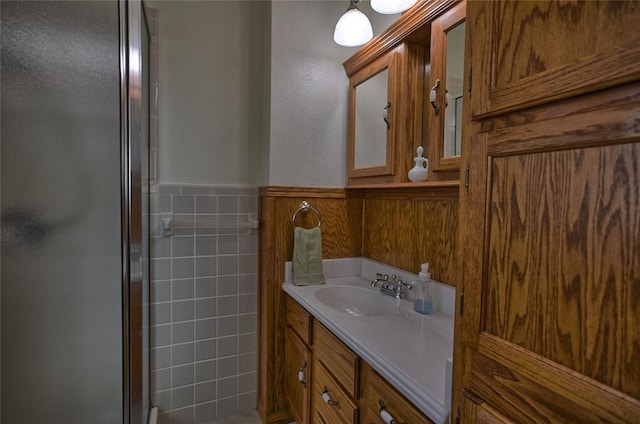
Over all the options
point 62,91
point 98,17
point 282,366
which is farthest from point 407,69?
point 282,366

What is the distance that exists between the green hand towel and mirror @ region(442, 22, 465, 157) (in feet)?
2.58

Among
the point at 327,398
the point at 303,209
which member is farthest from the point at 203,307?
the point at 327,398

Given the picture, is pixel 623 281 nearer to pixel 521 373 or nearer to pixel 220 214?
pixel 521 373

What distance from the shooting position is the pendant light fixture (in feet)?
4.87

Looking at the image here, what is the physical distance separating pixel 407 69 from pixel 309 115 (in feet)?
1.84

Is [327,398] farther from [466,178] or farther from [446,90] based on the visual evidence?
[446,90]

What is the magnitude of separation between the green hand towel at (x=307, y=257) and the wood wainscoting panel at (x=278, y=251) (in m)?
0.08

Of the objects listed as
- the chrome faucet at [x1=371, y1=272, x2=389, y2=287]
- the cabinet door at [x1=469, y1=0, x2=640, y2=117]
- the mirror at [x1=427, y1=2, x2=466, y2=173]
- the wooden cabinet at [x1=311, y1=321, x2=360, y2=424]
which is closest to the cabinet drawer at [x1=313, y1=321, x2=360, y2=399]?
the wooden cabinet at [x1=311, y1=321, x2=360, y2=424]

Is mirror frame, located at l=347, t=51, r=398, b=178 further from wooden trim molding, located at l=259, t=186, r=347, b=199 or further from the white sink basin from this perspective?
the white sink basin

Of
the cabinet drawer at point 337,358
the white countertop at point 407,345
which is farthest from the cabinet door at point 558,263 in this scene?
the cabinet drawer at point 337,358

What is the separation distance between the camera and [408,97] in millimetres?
1416

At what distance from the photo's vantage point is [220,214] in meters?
1.78

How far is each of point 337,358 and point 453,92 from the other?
41.4 inches

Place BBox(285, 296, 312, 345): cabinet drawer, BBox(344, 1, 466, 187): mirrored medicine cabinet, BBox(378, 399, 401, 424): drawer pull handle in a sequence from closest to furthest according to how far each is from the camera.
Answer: BBox(378, 399, 401, 424): drawer pull handle → BBox(344, 1, 466, 187): mirrored medicine cabinet → BBox(285, 296, 312, 345): cabinet drawer
